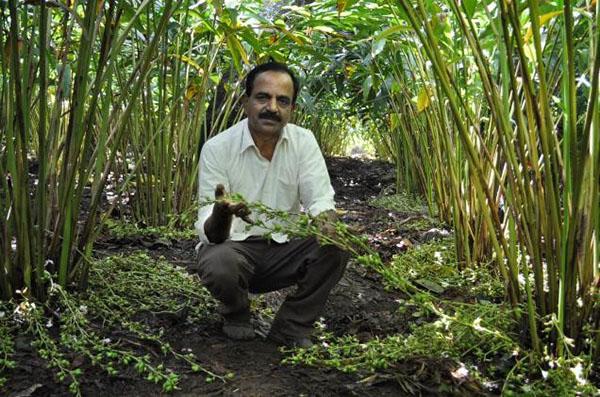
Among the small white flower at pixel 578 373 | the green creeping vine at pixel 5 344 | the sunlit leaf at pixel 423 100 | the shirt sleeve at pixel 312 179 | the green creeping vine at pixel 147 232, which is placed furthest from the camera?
the green creeping vine at pixel 147 232

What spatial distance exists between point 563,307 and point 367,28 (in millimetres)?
2263

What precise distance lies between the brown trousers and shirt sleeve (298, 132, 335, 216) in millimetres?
128

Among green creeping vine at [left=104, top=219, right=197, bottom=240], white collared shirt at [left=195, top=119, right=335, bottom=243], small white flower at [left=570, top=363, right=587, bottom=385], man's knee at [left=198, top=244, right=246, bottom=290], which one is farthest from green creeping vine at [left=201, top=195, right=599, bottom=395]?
green creeping vine at [left=104, top=219, right=197, bottom=240]

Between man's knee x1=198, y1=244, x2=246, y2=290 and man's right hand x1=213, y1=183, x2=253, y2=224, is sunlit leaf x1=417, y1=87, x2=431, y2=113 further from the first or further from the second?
man's right hand x1=213, y1=183, x2=253, y2=224

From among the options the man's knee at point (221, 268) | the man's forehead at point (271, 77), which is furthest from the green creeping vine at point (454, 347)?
the man's forehead at point (271, 77)

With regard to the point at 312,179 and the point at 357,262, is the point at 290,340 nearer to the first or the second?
the point at 357,262

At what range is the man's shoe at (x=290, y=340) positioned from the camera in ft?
6.27

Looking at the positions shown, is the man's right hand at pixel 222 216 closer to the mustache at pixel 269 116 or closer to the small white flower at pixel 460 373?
the mustache at pixel 269 116

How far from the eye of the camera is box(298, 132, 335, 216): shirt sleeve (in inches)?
78.8

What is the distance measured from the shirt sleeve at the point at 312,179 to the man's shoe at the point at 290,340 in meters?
0.39

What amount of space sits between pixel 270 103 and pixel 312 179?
271mm

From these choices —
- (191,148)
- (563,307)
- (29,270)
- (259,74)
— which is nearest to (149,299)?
(29,270)

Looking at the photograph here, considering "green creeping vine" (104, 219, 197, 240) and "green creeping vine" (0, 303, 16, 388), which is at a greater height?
"green creeping vine" (0, 303, 16, 388)

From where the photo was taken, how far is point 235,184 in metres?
2.08
